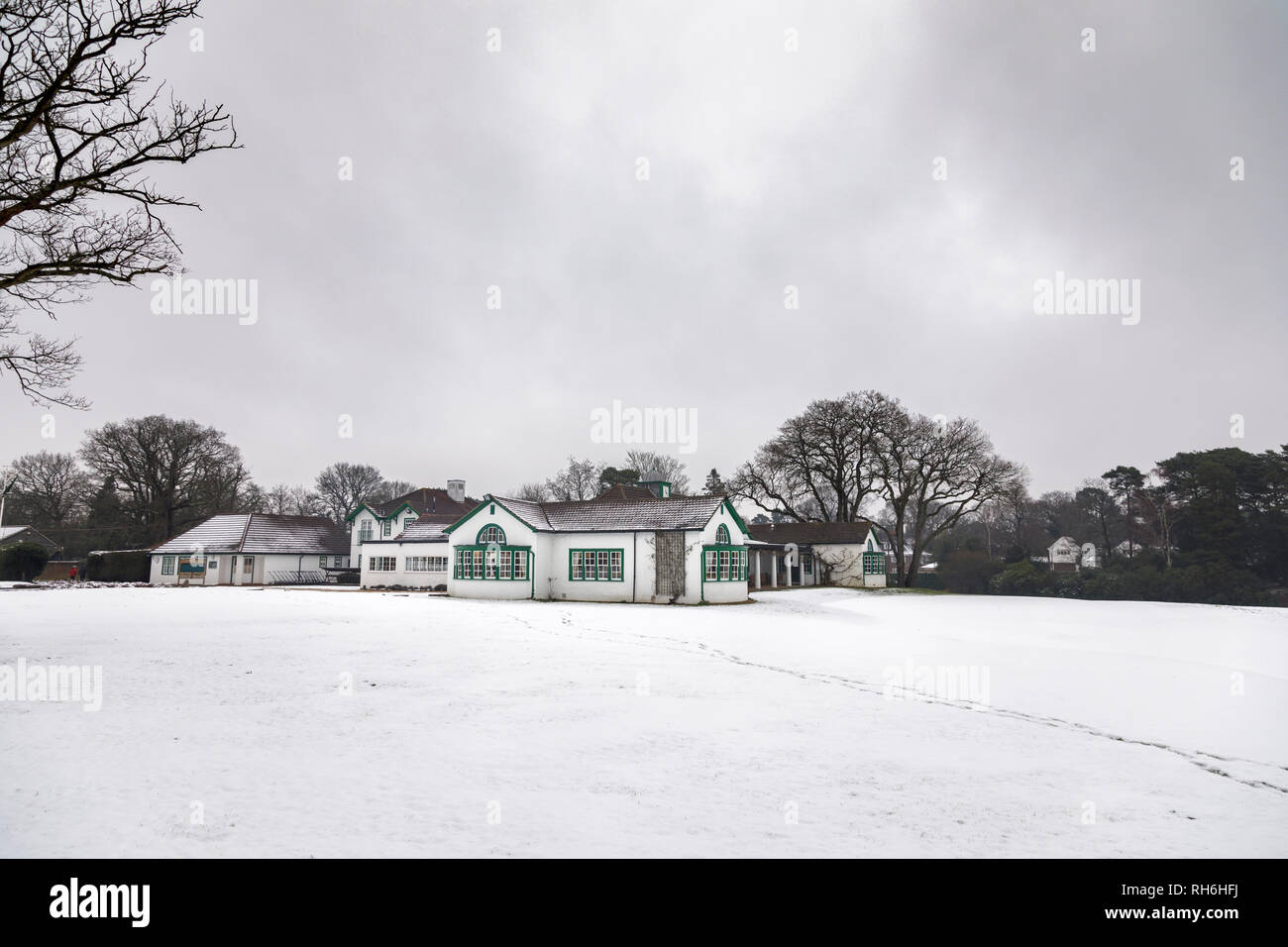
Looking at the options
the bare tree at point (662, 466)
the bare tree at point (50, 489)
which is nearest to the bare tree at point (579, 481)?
the bare tree at point (662, 466)

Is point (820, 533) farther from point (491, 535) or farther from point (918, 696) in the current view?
point (918, 696)

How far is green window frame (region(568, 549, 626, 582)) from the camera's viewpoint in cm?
2955

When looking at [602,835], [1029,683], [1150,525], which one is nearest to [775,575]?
[1150,525]

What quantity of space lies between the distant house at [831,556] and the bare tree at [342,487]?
43006mm

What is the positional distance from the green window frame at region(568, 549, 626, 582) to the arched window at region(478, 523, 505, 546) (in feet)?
10.0

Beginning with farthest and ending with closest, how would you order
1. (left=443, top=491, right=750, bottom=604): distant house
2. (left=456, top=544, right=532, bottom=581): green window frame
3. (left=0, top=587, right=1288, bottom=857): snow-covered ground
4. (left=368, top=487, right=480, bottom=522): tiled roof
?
1. (left=368, top=487, right=480, bottom=522): tiled roof
2. (left=456, top=544, right=532, bottom=581): green window frame
3. (left=443, top=491, right=750, bottom=604): distant house
4. (left=0, top=587, right=1288, bottom=857): snow-covered ground

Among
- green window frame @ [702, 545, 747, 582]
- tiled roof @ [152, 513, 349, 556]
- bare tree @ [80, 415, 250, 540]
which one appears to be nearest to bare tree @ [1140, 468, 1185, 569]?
green window frame @ [702, 545, 747, 582]

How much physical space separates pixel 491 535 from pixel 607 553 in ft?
17.4

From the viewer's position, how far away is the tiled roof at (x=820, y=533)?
44625 millimetres

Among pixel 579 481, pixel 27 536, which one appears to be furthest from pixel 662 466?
pixel 27 536

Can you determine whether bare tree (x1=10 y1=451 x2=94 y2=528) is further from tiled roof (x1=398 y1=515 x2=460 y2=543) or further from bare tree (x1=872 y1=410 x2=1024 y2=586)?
bare tree (x1=872 y1=410 x2=1024 y2=586)

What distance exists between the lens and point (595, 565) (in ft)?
98.2

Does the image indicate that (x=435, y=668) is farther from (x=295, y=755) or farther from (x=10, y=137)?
(x=10, y=137)
